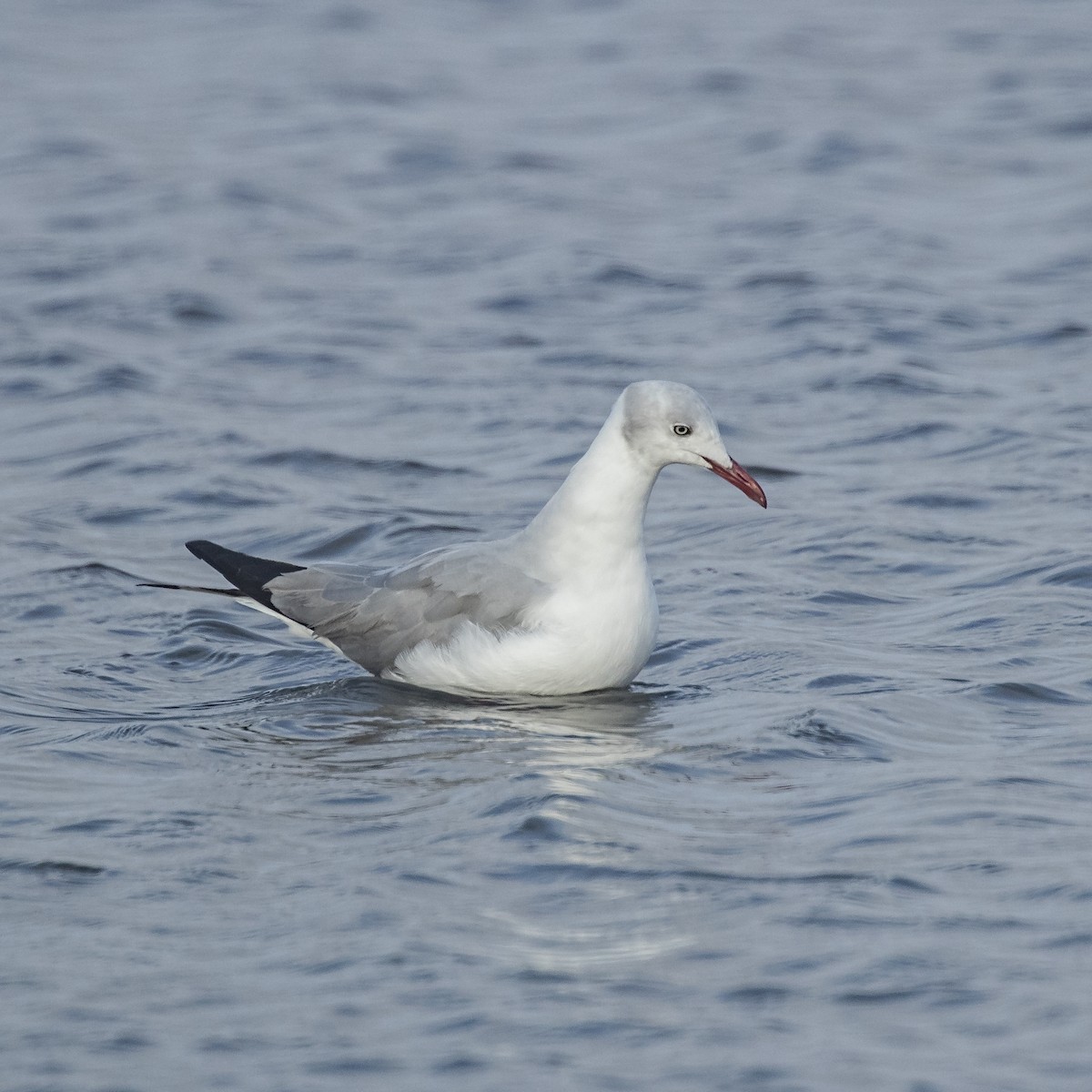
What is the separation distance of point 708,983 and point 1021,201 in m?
11.2

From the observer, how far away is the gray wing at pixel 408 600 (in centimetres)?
720

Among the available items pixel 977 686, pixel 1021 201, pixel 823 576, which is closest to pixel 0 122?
pixel 1021 201

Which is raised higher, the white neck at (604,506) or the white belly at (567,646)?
the white neck at (604,506)

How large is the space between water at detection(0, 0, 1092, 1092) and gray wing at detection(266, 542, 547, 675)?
22 cm

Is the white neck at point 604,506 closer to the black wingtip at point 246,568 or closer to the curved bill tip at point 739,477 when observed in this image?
the curved bill tip at point 739,477

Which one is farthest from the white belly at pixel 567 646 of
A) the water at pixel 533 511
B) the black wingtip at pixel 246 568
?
the black wingtip at pixel 246 568

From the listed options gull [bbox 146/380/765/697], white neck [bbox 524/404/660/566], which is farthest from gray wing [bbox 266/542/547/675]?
white neck [bbox 524/404/660/566]

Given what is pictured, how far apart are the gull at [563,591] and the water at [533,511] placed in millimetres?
146

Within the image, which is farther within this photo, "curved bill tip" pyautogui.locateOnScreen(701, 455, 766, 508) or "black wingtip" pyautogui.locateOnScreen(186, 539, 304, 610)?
"black wingtip" pyautogui.locateOnScreen(186, 539, 304, 610)

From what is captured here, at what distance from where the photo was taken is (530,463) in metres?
10.3

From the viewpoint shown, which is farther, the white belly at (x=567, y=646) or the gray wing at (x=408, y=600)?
the gray wing at (x=408, y=600)

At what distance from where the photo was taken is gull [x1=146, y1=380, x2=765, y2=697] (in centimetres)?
707

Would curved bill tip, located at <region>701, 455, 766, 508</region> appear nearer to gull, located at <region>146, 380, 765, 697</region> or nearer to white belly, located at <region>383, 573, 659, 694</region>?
gull, located at <region>146, 380, 765, 697</region>

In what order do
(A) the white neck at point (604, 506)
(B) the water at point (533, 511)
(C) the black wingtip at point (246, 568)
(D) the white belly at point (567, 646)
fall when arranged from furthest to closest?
(C) the black wingtip at point (246, 568), (A) the white neck at point (604, 506), (D) the white belly at point (567, 646), (B) the water at point (533, 511)
